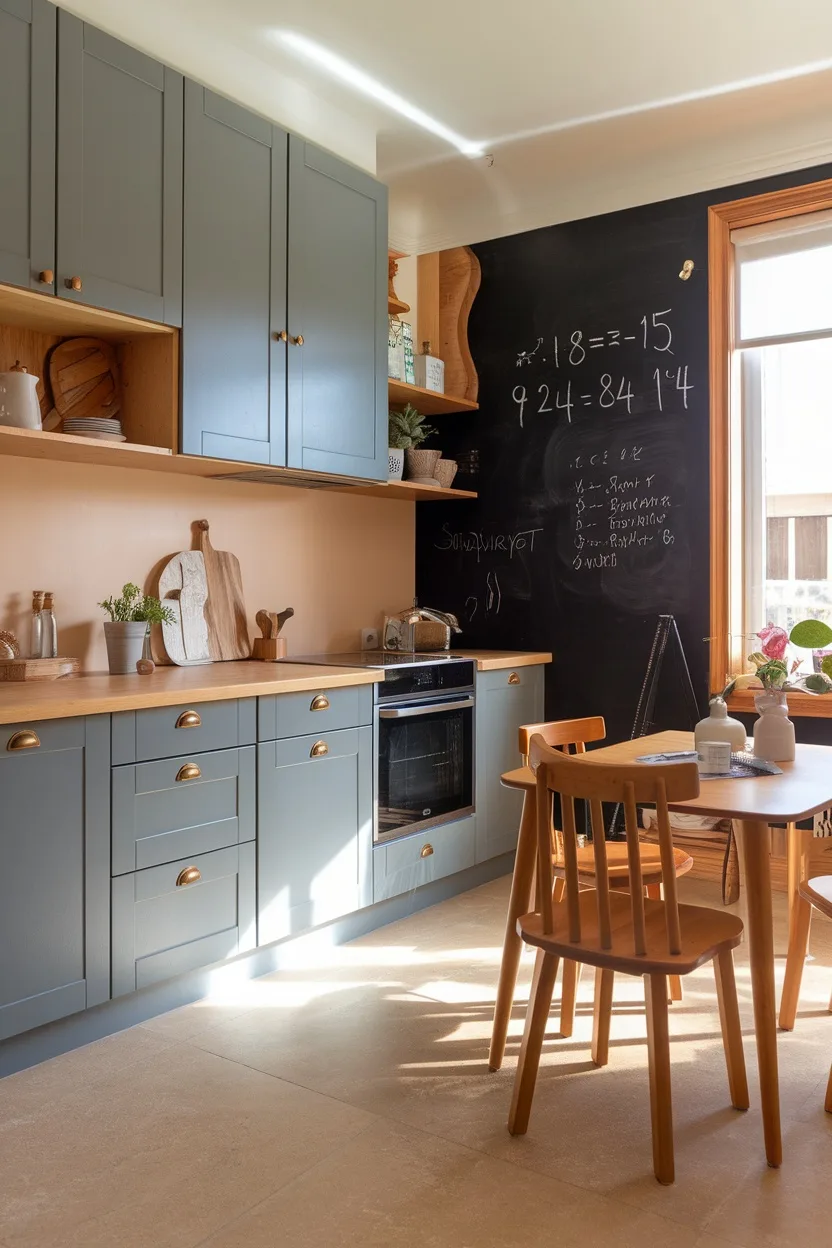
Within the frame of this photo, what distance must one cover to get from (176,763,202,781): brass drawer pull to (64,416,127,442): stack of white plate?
0.93 meters

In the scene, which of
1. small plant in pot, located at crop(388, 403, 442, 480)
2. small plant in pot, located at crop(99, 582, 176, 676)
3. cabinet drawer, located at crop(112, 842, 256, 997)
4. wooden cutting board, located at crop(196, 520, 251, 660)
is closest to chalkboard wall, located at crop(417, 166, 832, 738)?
small plant in pot, located at crop(388, 403, 442, 480)

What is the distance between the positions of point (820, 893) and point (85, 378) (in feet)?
8.07

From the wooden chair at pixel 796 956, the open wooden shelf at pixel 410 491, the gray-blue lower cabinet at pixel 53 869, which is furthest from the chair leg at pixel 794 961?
the open wooden shelf at pixel 410 491

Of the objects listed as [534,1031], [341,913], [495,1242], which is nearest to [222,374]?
[341,913]

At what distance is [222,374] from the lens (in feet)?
10.2

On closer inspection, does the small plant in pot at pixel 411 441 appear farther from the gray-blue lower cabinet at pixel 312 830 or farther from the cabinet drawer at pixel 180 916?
the cabinet drawer at pixel 180 916

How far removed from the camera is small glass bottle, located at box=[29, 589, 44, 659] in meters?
2.97

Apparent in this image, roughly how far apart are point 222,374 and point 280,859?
57.9 inches

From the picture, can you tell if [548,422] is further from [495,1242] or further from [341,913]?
[495,1242]

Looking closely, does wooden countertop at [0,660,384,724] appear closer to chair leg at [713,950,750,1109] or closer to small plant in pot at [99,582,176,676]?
small plant in pot at [99,582,176,676]

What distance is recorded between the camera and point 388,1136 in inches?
82.1

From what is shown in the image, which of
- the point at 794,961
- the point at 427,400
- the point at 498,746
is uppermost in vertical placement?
the point at 427,400

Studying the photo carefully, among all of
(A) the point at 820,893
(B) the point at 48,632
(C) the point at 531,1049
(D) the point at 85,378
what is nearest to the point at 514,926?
(C) the point at 531,1049

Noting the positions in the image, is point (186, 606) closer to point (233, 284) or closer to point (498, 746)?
point (233, 284)
